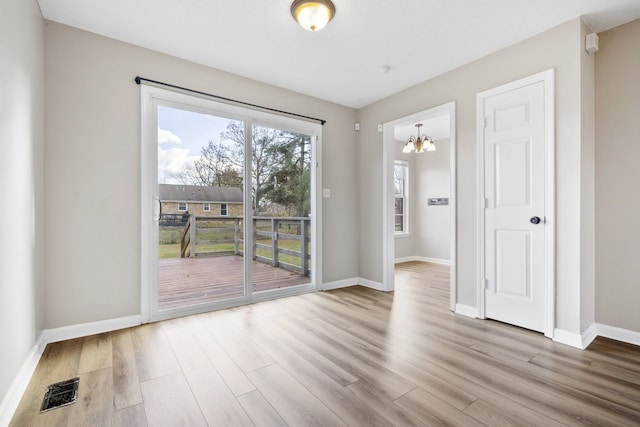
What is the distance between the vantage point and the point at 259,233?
12.0 feet

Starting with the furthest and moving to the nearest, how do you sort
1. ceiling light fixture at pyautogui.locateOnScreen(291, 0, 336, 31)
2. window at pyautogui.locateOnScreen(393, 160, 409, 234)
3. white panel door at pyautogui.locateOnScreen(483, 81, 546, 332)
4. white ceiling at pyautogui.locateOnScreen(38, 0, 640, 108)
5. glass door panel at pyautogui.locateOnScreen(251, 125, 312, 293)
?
1. window at pyautogui.locateOnScreen(393, 160, 409, 234)
2. glass door panel at pyautogui.locateOnScreen(251, 125, 312, 293)
3. white panel door at pyautogui.locateOnScreen(483, 81, 546, 332)
4. white ceiling at pyautogui.locateOnScreen(38, 0, 640, 108)
5. ceiling light fixture at pyautogui.locateOnScreen(291, 0, 336, 31)

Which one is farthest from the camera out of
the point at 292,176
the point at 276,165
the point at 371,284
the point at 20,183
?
the point at 371,284

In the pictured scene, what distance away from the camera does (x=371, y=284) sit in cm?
432

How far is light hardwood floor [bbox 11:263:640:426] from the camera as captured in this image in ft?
5.15

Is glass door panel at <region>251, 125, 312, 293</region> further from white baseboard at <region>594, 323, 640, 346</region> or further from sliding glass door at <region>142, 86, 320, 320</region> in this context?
white baseboard at <region>594, 323, 640, 346</region>

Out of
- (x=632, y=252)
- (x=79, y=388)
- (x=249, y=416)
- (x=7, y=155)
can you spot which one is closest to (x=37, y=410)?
(x=79, y=388)

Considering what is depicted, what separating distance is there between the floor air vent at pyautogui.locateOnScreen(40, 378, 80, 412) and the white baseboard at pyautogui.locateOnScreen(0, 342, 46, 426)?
0.12 meters

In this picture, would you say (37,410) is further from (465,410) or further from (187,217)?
(465,410)

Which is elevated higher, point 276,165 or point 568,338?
point 276,165

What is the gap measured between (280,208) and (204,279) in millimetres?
1248

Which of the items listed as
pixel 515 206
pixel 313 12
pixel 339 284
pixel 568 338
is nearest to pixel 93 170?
pixel 313 12

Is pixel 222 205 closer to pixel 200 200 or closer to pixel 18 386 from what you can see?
pixel 200 200

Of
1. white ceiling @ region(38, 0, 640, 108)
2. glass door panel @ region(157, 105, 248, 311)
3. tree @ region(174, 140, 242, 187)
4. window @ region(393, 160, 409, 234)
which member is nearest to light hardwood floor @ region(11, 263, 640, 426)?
glass door panel @ region(157, 105, 248, 311)

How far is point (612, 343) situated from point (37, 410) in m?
4.03
